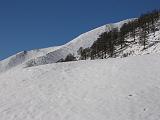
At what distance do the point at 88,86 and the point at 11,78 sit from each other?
334 inches

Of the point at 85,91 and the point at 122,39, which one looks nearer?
the point at 85,91

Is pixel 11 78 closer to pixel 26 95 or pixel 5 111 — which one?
pixel 26 95

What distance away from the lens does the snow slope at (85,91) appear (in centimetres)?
1984

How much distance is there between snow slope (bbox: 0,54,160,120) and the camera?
19844mm

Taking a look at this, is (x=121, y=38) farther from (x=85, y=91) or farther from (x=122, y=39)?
(x=85, y=91)

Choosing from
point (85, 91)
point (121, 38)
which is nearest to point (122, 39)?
point (121, 38)

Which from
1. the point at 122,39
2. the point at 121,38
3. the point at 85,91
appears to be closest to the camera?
the point at 85,91

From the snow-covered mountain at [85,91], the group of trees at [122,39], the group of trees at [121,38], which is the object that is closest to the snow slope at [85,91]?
the snow-covered mountain at [85,91]

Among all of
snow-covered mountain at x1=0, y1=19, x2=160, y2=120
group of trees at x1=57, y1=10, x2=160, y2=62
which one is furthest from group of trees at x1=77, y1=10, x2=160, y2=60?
snow-covered mountain at x1=0, y1=19, x2=160, y2=120

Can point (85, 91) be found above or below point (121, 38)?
below

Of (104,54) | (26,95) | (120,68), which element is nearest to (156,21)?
(104,54)

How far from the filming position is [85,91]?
24141 mm

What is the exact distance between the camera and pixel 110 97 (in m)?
22.3

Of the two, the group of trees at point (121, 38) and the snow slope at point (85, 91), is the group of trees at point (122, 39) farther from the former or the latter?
the snow slope at point (85, 91)
